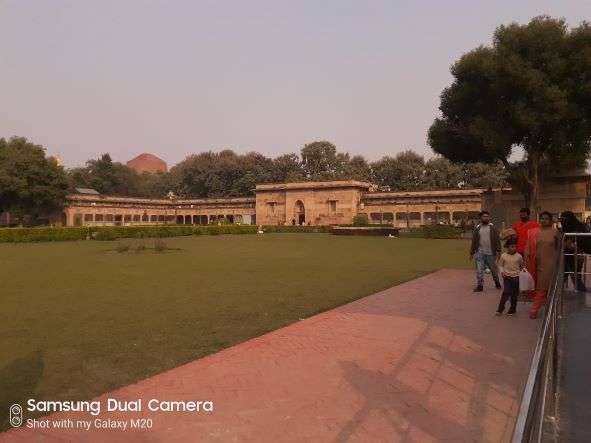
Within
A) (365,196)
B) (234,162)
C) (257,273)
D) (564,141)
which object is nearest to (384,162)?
(365,196)

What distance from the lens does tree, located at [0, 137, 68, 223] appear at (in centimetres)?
4491

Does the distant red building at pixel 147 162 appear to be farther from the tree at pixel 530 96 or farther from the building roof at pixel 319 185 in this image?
the tree at pixel 530 96

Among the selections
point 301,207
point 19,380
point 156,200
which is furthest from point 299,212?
point 19,380

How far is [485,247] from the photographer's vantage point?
929cm

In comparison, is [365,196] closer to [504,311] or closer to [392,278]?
[392,278]

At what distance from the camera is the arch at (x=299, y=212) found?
195 feet

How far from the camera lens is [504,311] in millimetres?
7418

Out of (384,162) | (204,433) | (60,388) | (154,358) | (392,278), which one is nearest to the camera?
(204,433)

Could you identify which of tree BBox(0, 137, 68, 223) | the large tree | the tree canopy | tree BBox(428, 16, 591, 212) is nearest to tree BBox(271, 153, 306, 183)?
the tree canopy

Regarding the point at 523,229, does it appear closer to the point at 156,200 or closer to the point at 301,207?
the point at 301,207

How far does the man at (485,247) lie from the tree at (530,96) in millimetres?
16666

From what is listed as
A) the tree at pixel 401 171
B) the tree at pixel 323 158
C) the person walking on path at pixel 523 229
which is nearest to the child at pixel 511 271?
the person walking on path at pixel 523 229

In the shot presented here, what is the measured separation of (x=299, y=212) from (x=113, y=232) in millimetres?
28134

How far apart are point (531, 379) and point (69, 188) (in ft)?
177
